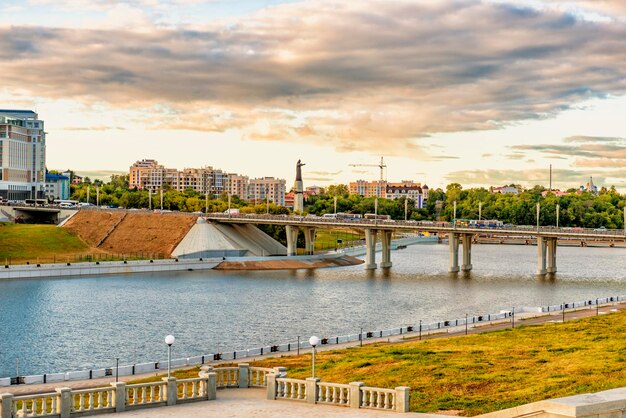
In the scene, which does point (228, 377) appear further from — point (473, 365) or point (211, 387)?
point (473, 365)

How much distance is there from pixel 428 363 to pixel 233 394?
44.4ft

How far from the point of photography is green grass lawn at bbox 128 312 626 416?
114 ft

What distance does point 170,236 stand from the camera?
17612cm

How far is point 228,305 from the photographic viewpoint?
327 ft

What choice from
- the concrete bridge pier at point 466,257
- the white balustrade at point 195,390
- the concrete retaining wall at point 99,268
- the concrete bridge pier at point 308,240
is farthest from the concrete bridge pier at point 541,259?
the white balustrade at point 195,390

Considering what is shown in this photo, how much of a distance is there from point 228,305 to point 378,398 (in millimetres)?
68732

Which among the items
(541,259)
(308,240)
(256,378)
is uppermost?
(308,240)

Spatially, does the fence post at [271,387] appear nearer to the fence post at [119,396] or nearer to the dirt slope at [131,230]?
the fence post at [119,396]

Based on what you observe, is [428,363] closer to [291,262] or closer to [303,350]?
[303,350]

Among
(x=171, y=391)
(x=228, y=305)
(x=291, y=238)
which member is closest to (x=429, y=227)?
(x=291, y=238)

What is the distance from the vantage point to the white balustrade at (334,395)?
110 feet

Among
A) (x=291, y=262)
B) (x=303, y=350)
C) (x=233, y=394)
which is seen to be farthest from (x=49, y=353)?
(x=291, y=262)

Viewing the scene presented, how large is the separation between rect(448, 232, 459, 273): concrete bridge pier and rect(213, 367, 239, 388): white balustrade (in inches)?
4641

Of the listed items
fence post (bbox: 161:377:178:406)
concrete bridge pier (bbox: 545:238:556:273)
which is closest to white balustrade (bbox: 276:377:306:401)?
fence post (bbox: 161:377:178:406)
